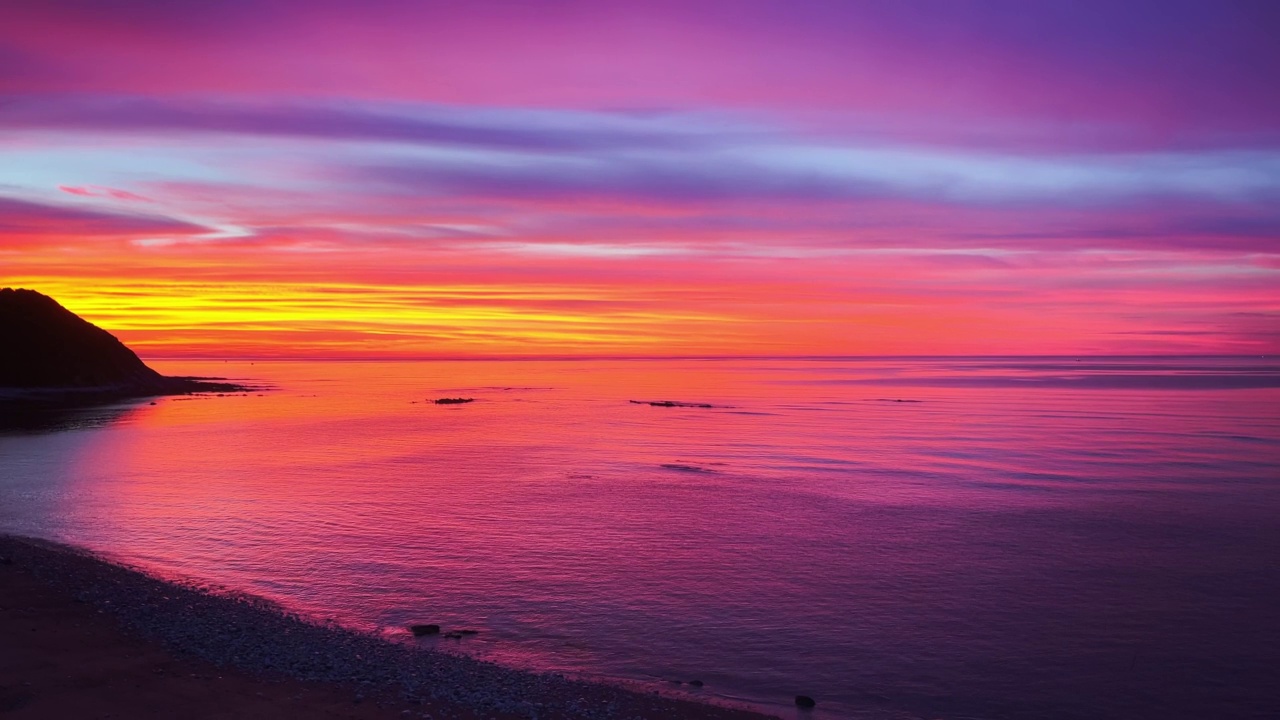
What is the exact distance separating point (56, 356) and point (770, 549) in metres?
95.4

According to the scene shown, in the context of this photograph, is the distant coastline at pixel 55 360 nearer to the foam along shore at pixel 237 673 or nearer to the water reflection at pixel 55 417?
the water reflection at pixel 55 417

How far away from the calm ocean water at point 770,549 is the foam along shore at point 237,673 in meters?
1.46

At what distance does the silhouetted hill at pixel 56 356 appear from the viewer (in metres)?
87.9

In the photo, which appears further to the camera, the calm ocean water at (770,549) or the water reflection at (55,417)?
the water reflection at (55,417)

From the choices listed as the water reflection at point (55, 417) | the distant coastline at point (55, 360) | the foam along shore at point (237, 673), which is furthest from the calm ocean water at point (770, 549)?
the distant coastline at point (55, 360)

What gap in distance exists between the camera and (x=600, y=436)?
5953cm

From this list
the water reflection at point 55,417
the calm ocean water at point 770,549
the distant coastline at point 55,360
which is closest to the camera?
the calm ocean water at point 770,549

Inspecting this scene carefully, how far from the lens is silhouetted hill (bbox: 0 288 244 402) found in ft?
288

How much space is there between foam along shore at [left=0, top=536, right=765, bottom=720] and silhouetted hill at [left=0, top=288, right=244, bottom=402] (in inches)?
3348

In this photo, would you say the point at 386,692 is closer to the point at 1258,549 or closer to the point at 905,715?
the point at 905,715

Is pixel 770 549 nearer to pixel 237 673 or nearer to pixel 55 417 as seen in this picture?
pixel 237 673

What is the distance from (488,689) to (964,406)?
83.5 meters

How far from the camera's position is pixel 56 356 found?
91562mm

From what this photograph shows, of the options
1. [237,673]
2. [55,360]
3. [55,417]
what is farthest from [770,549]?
[55,360]
